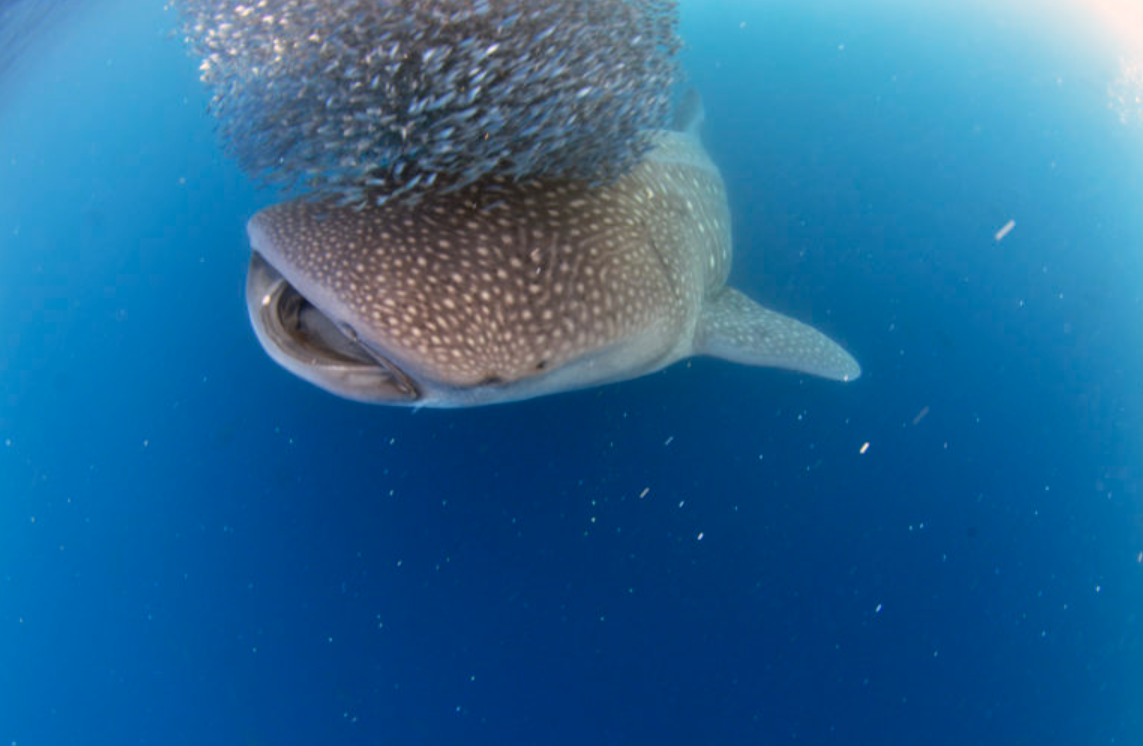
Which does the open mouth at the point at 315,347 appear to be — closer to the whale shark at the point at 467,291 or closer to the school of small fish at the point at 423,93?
the whale shark at the point at 467,291

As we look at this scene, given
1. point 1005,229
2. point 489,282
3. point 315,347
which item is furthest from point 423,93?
point 1005,229

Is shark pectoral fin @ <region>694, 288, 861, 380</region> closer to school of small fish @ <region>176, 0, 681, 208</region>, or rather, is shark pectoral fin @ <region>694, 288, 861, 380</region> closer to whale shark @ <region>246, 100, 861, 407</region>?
whale shark @ <region>246, 100, 861, 407</region>

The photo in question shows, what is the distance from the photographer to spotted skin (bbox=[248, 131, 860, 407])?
201cm

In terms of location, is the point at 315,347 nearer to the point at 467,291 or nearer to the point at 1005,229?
the point at 467,291

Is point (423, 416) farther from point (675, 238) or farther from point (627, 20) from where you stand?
point (627, 20)

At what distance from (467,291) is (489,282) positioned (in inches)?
3.4

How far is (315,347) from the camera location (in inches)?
92.4

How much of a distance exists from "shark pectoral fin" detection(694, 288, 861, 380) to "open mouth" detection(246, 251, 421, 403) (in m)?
1.80

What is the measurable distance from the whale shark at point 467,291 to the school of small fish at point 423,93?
12 cm

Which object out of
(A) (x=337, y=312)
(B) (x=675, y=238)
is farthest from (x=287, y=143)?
(B) (x=675, y=238)

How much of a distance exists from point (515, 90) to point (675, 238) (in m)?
1.07

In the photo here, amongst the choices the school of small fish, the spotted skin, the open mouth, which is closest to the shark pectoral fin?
the spotted skin

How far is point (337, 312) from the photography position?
6.58 feet

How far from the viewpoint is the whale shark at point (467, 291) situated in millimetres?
2021
